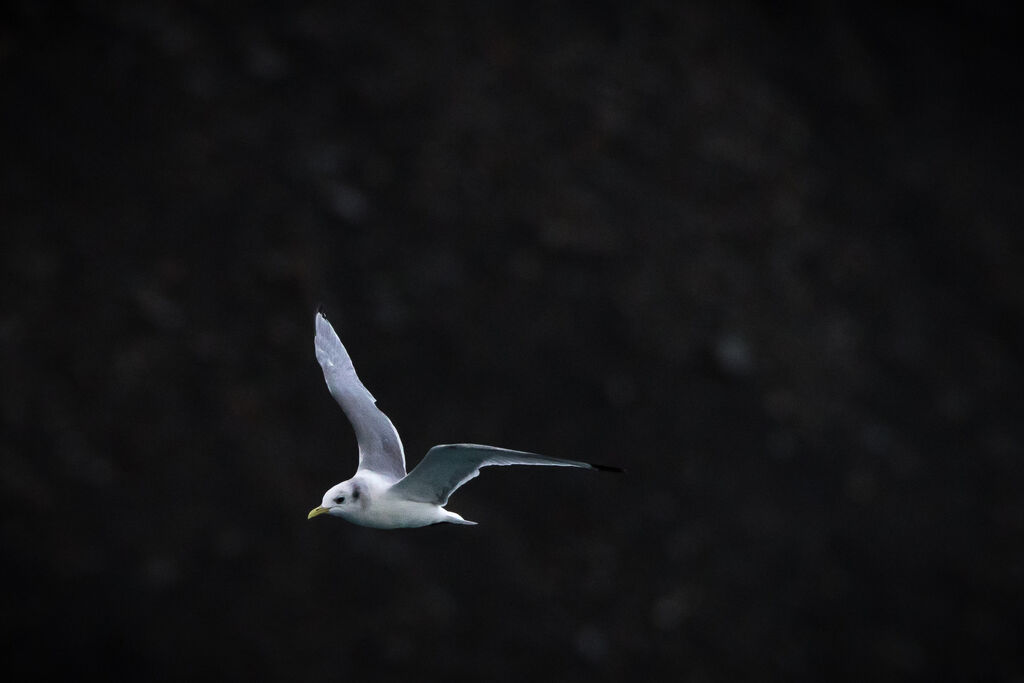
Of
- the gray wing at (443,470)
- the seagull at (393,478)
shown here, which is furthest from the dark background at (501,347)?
the gray wing at (443,470)

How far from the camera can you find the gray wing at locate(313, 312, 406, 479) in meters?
8.40

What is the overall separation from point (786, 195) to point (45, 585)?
15203mm

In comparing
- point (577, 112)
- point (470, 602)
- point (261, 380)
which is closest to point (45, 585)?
point (261, 380)

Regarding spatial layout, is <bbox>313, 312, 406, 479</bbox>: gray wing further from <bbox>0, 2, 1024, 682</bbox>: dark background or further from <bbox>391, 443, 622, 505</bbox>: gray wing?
<bbox>0, 2, 1024, 682</bbox>: dark background

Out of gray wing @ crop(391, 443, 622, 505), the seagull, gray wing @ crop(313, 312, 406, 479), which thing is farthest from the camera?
gray wing @ crop(313, 312, 406, 479)

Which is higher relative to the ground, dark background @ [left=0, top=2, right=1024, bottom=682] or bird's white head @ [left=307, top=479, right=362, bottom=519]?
bird's white head @ [left=307, top=479, right=362, bottom=519]

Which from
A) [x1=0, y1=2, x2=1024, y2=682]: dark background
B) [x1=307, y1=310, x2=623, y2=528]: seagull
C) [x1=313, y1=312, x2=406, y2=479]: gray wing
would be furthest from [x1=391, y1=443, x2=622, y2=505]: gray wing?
[x1=0, y1=2, x2=1024, y2=682]: dark background

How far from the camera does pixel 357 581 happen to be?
794 inches

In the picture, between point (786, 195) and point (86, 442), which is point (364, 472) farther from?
point (786, 195)

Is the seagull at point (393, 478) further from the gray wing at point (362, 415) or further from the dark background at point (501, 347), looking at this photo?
the dark background at point (501, 347)

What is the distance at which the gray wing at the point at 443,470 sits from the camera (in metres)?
7.05

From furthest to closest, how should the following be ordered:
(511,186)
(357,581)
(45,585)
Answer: (511,186)
(357,581)
(45,585)

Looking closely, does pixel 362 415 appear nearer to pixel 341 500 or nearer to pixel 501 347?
pixel 341 500

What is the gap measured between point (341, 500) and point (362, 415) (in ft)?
3.57
